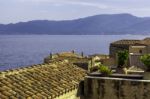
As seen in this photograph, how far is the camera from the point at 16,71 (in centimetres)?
1992

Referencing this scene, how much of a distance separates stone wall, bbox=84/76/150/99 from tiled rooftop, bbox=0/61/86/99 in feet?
3.22

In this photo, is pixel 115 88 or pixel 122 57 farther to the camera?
pixel 122 57

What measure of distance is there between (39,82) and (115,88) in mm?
3649

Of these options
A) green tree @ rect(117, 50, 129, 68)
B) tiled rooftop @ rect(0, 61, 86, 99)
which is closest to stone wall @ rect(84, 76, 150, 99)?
tiled rooftop @ rect(0, 61, 86, 99)

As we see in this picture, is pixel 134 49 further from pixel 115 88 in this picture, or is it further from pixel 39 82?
pixel 115 88

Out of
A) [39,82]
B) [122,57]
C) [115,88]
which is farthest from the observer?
[122,57]

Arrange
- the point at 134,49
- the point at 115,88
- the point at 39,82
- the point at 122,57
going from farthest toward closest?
the point at 134,49 → the point at 122,57 → the point at 39,82 → the point at 115,88

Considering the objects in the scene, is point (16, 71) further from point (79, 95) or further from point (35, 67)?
point (79, 95)

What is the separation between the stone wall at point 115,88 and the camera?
18056mm

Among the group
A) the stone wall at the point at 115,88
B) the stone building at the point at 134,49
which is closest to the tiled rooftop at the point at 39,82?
the stone wall at the point at 115,88

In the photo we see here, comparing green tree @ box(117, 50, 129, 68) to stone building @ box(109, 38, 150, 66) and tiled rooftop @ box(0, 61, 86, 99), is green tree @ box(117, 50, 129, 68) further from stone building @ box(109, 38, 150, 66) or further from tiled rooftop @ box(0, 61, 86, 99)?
stone building @ box(109, 38, 150, 66)

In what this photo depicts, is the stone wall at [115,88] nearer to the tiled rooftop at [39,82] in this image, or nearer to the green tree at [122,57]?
the tiled rooftop at [39,82]

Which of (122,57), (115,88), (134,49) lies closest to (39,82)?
(115,88)

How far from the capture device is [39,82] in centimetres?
1956
